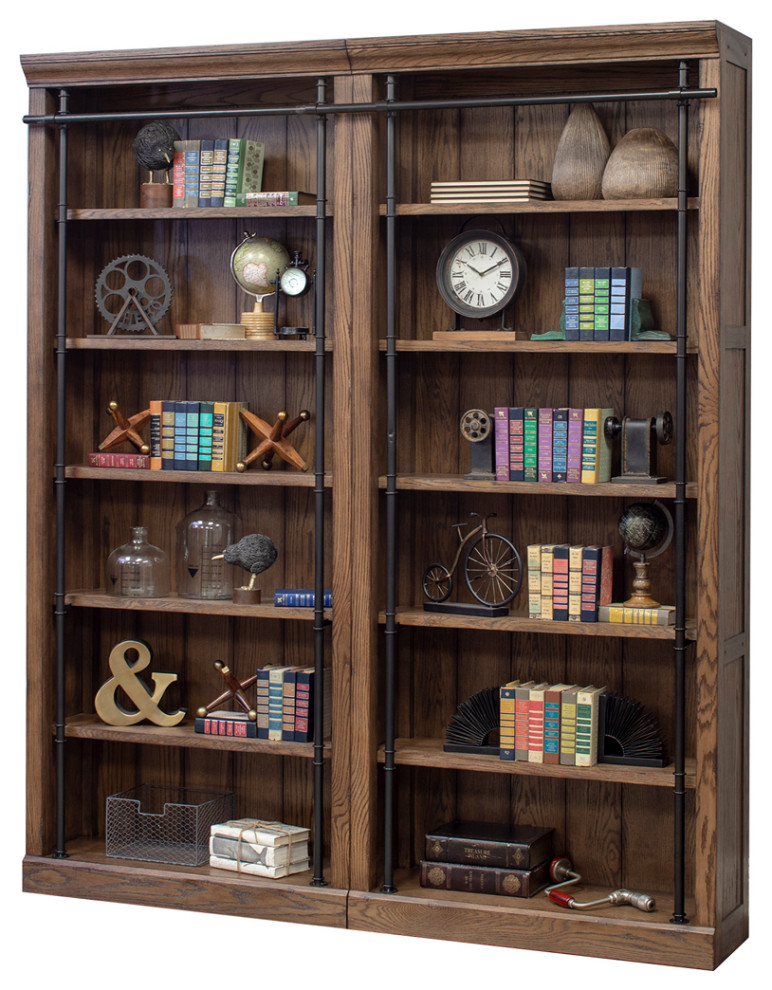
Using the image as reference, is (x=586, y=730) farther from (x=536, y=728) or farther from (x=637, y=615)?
(x=637, y=615)

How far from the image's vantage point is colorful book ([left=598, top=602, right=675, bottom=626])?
4.62 m

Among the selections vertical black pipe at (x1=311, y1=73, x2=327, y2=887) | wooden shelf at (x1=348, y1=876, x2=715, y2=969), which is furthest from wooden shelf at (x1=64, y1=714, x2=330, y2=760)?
wooden shelf at (x1=348, y1=876, x2=715, y2=969)

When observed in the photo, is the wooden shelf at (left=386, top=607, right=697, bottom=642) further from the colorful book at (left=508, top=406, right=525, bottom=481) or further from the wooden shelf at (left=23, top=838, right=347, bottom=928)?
the wooden shelf at (left=23, top=838, right=347, bottom=928)

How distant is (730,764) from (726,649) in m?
0.37

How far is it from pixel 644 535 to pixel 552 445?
0.39 m

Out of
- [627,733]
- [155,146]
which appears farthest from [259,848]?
[155,146]

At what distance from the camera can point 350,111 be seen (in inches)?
187

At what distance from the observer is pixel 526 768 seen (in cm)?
471

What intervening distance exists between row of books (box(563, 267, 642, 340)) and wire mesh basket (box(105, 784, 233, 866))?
78.6 inches

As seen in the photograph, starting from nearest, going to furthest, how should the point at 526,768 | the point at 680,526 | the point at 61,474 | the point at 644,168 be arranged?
the point at 680,526
the point at 644,168
the point at 526,768
the point at 61,474

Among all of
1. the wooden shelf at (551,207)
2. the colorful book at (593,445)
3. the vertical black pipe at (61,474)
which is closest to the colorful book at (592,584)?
the colorful book at (593,445)

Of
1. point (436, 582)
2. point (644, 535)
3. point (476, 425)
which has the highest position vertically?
point (476, 425)

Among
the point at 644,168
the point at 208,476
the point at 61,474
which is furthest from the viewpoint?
the point at 61,474

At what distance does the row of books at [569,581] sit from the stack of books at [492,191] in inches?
42.3
